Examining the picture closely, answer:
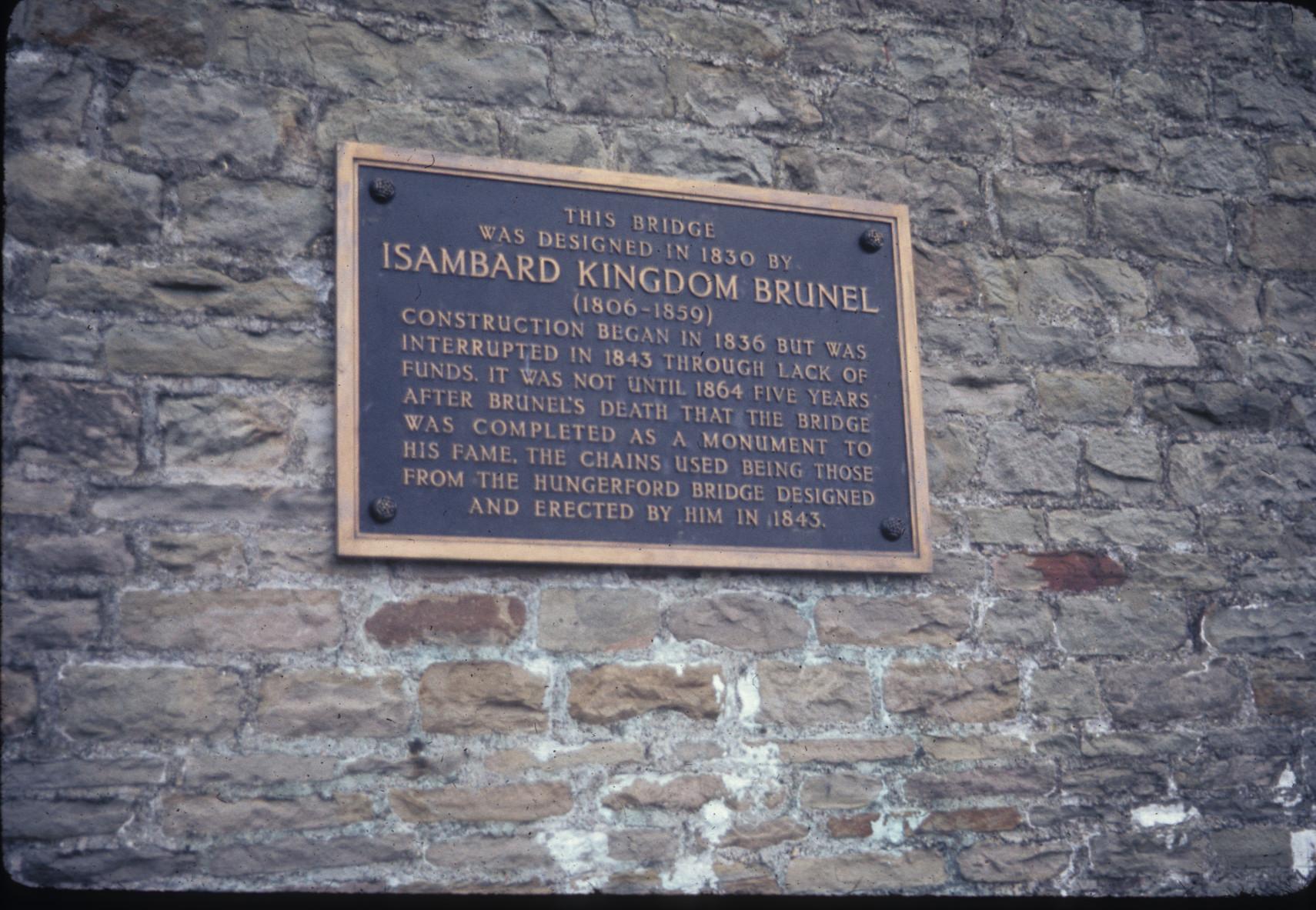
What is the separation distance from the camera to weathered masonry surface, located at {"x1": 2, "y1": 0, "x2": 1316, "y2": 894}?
3336 millimetres

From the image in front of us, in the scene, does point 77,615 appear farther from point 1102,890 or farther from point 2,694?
point 1102,890

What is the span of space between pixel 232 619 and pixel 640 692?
0.99 metres

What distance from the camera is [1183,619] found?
4078mm

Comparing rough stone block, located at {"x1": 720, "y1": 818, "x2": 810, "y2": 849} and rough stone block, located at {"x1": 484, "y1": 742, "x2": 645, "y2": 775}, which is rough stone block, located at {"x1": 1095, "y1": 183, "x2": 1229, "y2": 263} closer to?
rough stone block, located at {"x1": 720, "y1": 818, "x2": 810, "y2": 849}

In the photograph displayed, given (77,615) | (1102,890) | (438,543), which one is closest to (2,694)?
(77,615)

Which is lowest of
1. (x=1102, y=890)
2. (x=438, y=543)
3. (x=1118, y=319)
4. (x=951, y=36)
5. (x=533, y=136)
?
(x=1102, y=890)

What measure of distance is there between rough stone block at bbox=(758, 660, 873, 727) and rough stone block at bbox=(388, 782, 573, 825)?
58 cm

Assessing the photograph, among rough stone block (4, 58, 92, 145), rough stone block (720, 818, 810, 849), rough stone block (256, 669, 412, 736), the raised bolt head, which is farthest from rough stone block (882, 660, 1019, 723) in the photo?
rough stone block (4, 58, 92, 145)

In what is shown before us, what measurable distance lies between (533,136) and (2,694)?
1909mm

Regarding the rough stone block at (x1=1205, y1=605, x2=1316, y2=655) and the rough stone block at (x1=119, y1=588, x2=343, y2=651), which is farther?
the rough stone block at (x1=1205, y1=605, x2=1316, y2=655)

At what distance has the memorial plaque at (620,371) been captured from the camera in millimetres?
3574

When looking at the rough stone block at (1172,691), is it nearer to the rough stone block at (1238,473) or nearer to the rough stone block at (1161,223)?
the rough stone block at (1238,473)

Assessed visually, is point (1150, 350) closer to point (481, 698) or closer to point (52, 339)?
point (481, 698)

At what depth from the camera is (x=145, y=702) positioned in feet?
10.7
